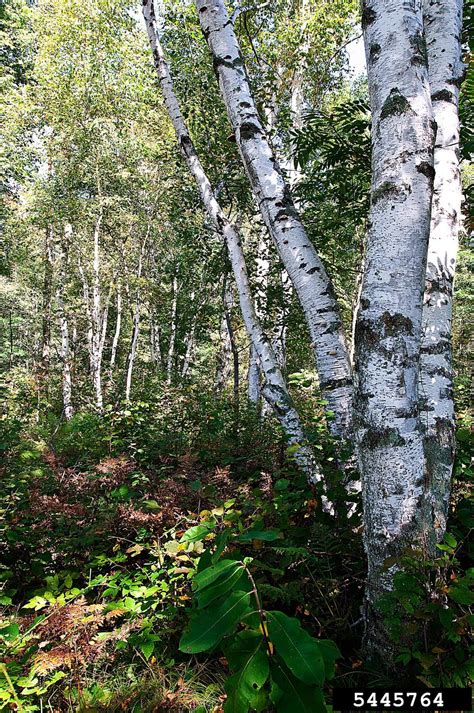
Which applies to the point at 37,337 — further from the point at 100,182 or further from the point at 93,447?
the point at 93,447

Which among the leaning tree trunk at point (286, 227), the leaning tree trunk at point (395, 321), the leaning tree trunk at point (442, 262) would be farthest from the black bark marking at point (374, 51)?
the leaning tree trunk at point (286, 227)

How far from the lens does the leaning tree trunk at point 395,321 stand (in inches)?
63.4

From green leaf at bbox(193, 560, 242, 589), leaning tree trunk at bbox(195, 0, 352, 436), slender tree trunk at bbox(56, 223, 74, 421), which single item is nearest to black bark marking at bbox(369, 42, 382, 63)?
leaning tree trunk at bbox(195, 0, 352, 436)

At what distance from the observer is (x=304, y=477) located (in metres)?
2.57

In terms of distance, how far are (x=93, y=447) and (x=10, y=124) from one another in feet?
41.3

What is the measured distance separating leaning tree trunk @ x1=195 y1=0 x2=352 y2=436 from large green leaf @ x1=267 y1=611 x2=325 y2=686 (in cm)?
181

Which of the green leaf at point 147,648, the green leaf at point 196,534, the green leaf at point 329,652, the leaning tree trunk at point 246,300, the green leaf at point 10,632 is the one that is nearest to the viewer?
the green leaf at point 329,652

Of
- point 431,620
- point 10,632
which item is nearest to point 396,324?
point 431,620

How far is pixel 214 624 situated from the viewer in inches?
37.4

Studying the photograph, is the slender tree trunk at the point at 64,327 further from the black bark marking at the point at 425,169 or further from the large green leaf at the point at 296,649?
the large green leaf at the point at 296,649

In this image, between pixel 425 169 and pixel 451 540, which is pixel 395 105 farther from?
pixel 451 540

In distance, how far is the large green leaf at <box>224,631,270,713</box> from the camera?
89cm

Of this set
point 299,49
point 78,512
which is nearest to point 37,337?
point 299,49

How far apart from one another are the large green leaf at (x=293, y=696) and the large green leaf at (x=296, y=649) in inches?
2.4
